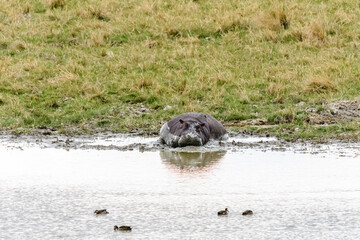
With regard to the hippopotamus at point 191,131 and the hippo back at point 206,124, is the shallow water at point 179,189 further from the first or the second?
the hippo back at point 206,124

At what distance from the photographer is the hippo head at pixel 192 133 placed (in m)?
12.4

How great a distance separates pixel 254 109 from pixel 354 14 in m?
6.96

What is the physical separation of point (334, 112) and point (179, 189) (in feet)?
20.3

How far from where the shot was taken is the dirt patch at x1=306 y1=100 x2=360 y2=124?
14.2 m

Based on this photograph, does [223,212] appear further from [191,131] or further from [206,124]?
[206,124]

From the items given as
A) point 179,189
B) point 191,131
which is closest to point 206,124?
point 191,131

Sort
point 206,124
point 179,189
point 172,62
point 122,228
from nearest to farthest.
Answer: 1. point 122,228
2. point 179,189
3. point 206,124
4. point 172,62

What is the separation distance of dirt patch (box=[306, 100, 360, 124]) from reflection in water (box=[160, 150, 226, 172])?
9.94 ft

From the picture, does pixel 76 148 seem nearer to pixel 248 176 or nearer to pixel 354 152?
pixel 248 176

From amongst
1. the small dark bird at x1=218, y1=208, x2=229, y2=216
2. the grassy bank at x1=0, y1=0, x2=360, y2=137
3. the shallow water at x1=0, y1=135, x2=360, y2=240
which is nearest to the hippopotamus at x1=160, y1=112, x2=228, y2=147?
the shallow water at x1=0, y1=135, x2=360, y2=240

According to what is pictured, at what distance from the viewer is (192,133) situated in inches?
488

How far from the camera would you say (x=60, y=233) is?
288 inches

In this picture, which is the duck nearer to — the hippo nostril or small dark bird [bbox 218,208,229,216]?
small dark bird [bbox 218,208,229,216]

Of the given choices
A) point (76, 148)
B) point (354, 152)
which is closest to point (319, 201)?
point (354, 152)
